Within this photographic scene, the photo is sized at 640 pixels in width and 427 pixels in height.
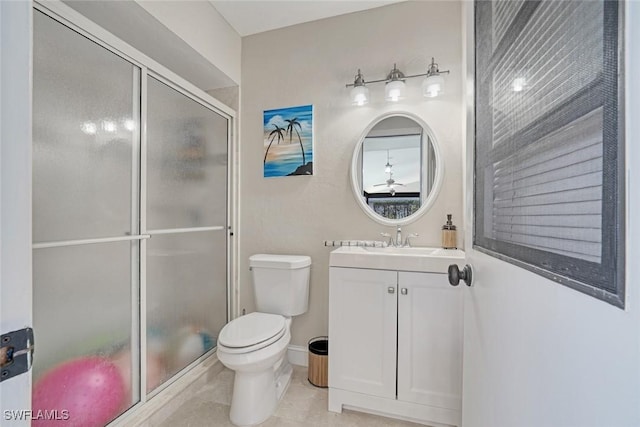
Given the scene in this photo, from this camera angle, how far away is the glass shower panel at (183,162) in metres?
1.61

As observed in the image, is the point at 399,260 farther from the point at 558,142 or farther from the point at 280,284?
the point at 558,142

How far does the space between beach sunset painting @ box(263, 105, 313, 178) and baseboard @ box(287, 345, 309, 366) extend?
4.39ft

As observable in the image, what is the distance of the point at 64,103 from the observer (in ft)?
3.84

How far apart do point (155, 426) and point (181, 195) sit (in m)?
1.28

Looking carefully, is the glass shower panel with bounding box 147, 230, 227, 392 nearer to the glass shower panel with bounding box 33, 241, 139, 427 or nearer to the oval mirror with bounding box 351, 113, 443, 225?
the glass shower panel with bounding box 33, 241, 139, 427

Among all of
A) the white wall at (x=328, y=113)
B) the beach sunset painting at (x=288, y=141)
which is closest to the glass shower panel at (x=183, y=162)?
the white wall at (x=328, y=113)

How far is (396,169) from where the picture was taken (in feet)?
6.65

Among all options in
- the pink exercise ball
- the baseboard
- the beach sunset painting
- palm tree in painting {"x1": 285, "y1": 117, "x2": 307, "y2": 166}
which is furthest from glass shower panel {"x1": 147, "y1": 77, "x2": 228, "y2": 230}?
the baseboard

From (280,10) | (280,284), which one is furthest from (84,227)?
(280,10)

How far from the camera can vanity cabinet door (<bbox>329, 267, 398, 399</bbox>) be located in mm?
1554

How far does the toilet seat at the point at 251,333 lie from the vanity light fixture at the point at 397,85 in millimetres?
1578

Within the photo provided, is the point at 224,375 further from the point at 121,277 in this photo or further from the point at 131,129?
the point at 131,129

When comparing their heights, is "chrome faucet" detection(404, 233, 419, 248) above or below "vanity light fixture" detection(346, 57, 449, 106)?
below

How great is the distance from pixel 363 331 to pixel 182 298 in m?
1.15
